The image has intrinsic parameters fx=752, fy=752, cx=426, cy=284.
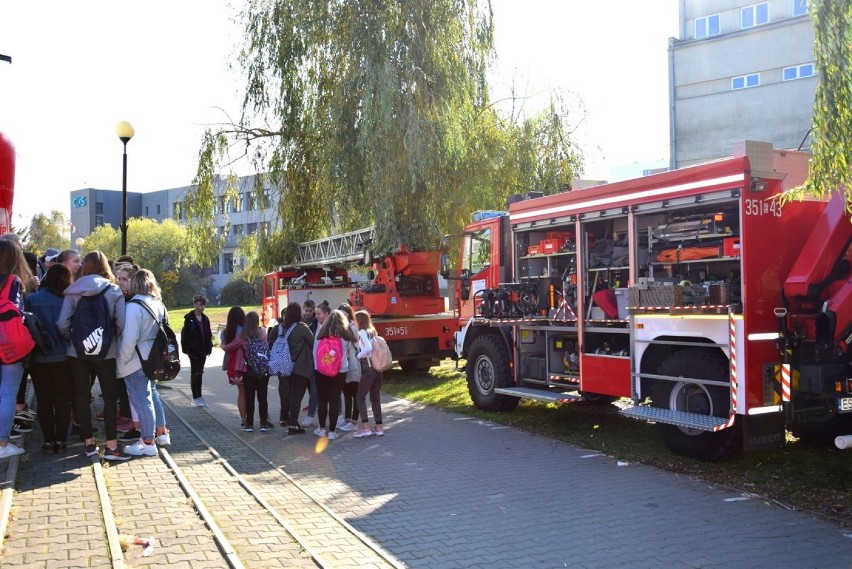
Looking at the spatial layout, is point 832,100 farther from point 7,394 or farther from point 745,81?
point 745,81

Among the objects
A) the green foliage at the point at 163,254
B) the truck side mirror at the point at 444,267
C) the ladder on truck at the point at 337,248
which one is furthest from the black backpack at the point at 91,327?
the green foliage at the point at 163,254

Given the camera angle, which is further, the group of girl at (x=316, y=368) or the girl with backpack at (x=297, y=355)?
the girl with backpack at (x=297, y=355)

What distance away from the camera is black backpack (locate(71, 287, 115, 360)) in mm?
6535

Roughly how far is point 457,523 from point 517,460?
238cm

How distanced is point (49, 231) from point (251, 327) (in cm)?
5171

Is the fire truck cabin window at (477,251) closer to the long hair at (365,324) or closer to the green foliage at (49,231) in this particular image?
the long hair at (365,324)

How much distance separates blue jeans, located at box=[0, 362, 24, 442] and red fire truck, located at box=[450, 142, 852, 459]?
6045 millimetres

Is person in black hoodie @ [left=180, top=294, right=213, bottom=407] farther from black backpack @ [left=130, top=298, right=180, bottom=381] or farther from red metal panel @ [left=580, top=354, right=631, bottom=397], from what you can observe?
red metal panel @ [left=580, top=354, right=631, bottom=397]

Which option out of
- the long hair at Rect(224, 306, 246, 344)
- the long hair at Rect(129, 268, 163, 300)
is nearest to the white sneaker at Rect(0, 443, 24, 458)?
the long hair at Rect(129, 268, 163, 300)

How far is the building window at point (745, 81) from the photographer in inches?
1330

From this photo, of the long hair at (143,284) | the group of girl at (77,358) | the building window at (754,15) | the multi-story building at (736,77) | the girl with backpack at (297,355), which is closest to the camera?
the group of girl at (77,358)

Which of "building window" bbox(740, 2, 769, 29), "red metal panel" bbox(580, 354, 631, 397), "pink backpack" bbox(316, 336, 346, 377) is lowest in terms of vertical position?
"red metal panel" bbox(580, 354, 631, 397)

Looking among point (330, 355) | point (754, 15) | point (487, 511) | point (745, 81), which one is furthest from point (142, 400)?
point (754, 15)

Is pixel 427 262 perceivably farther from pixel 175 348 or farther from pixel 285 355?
pixel 175 348
